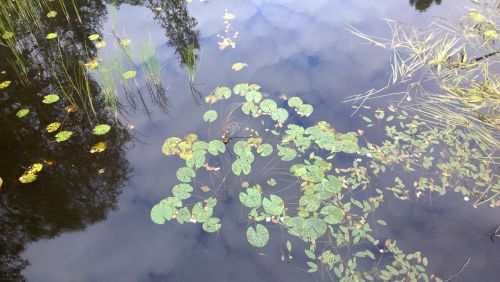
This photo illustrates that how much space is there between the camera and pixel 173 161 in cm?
288

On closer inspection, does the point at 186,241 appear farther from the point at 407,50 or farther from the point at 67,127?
the point at 407,50

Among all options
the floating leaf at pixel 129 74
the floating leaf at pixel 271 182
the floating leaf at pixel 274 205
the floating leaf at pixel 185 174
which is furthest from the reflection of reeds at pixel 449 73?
the floating leaf at pixel 129 74

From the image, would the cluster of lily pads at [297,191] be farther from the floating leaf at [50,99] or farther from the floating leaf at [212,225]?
the floating leaf at [50,99]

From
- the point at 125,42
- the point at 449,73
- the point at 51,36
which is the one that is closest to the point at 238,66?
the point at 125,42

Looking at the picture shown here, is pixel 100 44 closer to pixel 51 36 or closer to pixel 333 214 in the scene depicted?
pixel 51 36

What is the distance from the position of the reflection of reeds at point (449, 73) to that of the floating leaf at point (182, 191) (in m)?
1.79

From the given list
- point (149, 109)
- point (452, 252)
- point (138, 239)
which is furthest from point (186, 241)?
point (452, 252)

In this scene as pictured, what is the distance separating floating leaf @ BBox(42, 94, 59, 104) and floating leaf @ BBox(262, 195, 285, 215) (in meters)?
2.47

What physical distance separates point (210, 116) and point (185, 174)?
0.71m

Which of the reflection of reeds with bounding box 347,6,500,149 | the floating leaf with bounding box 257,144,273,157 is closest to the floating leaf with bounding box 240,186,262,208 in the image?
the floating leaf with bounding box 257,144,273,157

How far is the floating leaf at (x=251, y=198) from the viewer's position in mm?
2500

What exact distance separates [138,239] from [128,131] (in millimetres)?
1157

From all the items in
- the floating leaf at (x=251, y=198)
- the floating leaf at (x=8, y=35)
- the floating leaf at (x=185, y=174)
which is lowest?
the floating leaf at (x=251, y=198)

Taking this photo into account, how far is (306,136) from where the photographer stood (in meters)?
2.94
